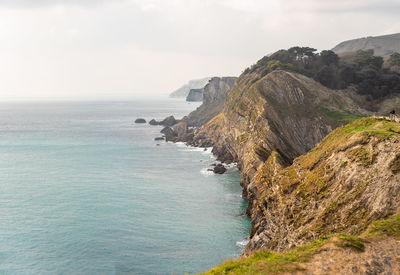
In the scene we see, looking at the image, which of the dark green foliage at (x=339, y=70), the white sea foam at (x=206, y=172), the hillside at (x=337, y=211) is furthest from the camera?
the dark green foliage at (x=339, y=70)

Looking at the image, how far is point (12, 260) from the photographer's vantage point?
140 feet

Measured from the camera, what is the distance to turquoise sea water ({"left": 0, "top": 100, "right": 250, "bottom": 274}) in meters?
42.9

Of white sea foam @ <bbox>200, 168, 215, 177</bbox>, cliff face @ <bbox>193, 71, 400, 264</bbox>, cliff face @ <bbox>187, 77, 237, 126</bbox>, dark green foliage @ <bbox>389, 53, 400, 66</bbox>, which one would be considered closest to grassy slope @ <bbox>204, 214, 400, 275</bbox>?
cliff face @ <bbox>193, 71, 400, 264</bbox>

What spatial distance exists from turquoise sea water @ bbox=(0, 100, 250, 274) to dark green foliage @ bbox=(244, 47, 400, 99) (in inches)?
1608

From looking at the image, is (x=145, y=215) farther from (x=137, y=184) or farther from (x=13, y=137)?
(x=13, y=137)

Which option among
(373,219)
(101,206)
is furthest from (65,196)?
(373,219)

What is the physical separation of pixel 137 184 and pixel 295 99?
148ft

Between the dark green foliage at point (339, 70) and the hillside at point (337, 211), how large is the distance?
194 feet

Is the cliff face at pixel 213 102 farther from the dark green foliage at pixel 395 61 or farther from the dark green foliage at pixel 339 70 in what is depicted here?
the dark green foliage at pixel 395 61

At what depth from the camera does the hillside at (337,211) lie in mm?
21297

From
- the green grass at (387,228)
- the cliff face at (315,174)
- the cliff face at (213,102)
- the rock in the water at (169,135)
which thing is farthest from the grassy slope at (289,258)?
the cliff face at (213,102)

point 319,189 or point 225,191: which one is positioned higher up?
point 319,189

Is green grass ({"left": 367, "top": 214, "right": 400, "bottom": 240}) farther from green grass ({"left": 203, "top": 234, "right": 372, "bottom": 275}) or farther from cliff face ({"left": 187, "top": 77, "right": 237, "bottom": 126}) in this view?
cliff face ({"left": 187, "top": 77, "right": 237, "bottom": 126})

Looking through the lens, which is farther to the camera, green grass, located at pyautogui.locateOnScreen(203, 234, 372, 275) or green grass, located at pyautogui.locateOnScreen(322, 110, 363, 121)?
green grass, located at pyautogui.locateOnScreen(322, 110, 363, 121)
